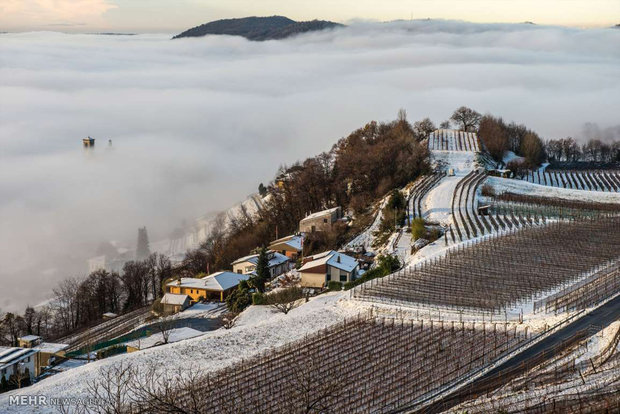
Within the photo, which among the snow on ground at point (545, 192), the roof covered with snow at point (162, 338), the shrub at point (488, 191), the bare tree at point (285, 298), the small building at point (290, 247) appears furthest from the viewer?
the snow on ground at point (545, 192)

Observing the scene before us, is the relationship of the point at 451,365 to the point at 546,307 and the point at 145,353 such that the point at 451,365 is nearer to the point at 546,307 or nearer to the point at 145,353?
the point at 546,307

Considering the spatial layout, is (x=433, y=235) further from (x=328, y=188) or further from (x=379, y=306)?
(x=328, y=188)

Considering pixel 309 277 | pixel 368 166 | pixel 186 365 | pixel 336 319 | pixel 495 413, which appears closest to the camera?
pixel 495 413

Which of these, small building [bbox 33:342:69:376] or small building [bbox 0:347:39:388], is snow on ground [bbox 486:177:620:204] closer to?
small building [bbox 33:342:69:376]

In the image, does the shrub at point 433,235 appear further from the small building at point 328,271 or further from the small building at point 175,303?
the small building at point 175,303

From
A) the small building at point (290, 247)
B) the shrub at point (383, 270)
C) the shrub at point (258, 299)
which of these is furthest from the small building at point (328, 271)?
the small building at point (290, 247)

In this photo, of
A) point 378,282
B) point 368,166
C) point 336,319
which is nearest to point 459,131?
point 368,166
